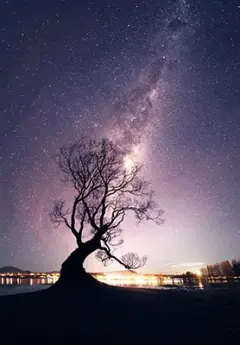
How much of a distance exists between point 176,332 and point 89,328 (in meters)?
3.03

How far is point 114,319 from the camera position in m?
10.8

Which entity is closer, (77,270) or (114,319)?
(114,319)

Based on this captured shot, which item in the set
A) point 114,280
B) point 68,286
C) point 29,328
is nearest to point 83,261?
point 68,286

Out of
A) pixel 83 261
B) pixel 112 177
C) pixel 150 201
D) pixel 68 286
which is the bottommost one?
pixel 68 286

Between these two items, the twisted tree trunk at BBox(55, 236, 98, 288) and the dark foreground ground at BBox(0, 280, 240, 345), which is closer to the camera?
the dark foreground ground at BBox(0, 280, 240, 345)

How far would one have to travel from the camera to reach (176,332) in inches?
346

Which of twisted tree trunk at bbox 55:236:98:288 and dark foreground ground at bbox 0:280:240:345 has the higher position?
twisted tree trunk at bbox 55:236:98:288

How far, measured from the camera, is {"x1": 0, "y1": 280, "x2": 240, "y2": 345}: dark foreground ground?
810 centimetres

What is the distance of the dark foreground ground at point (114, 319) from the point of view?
26.6 feet

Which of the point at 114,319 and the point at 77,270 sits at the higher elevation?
the point at 77,270

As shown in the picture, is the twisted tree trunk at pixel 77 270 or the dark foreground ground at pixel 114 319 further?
the twisted tree trunk at pixel 77 270

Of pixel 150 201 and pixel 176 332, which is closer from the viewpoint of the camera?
pixel 176 332

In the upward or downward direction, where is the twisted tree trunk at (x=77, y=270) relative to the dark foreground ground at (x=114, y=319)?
upward

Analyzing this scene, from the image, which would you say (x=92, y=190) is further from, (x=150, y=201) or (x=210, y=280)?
(x=210, y=280)
